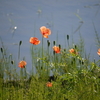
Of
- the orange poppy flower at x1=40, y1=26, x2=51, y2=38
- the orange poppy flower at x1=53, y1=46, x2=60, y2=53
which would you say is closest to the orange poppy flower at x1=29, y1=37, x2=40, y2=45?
the orange poppy flower at x1=40, y1=26, x2=51, y2=38

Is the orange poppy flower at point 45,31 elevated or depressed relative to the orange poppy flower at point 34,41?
elevated

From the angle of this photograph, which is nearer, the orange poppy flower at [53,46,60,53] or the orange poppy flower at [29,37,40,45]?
the orange poppy flower at [53,46,60,53]

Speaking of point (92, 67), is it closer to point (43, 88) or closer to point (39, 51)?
point (43, 88)

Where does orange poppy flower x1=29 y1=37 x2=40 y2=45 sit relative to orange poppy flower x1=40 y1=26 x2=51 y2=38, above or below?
below

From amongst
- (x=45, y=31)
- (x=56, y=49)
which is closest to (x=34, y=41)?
(x=45, y=31)

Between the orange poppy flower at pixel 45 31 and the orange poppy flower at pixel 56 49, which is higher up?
the orange poppy flower at pixel 45 31

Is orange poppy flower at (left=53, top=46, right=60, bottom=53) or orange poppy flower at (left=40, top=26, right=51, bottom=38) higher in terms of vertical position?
orange poppy flower at (left=40, top=26, right=51, bottom=38)

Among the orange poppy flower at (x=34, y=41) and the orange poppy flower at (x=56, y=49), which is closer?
the orange poppy flower at (x=56, y=49)

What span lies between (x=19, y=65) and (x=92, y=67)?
1.06 m

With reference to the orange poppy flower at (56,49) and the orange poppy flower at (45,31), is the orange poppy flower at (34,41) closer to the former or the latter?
the orange poppy flower at (45,31)

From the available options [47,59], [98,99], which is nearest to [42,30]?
[47,59]

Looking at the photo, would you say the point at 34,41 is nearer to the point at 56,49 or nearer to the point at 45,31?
the point at 45,31

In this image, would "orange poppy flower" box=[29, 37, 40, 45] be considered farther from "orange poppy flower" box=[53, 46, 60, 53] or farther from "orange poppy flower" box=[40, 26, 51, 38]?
"orange poppy flower" box=[53, 46, 60, 53]

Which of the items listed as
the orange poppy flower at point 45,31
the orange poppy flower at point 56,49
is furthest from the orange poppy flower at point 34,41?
the orange poppy flower at point 56,49
